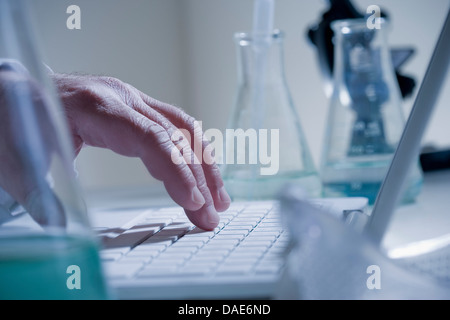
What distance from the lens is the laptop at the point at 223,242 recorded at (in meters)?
0.31

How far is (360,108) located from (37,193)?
20.0 inches

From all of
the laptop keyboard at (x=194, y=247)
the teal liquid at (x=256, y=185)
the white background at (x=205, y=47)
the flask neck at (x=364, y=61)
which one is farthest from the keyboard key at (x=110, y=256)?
the white background at (x=205, y=47)

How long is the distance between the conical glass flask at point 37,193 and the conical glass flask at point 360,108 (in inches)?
17.5

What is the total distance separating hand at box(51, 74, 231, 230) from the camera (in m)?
0.46

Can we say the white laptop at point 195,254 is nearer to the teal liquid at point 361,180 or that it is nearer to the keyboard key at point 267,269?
the keyboard key at point 267,269

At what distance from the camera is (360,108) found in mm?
740

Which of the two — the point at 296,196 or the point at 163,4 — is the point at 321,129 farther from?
the point at 296,196

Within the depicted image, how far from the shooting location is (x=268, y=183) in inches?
25.6

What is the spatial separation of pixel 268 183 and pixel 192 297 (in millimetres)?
351

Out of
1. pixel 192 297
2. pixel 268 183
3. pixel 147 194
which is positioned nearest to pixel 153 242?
pixel 192 297

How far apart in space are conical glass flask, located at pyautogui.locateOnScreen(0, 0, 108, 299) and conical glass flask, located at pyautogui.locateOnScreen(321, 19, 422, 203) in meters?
0.44

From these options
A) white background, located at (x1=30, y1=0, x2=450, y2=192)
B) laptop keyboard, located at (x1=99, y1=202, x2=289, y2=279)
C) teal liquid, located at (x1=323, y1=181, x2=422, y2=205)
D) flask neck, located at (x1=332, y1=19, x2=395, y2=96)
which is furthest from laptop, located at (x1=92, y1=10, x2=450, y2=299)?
white background, located at (x1=30, y1=0, x2=450, y2=192)

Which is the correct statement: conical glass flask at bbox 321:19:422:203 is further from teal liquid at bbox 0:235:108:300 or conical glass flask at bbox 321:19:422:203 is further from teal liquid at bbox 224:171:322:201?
teal liquid at bbox 0:235:108:300

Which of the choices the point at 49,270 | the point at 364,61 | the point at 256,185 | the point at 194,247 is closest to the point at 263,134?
the point at 256,185
